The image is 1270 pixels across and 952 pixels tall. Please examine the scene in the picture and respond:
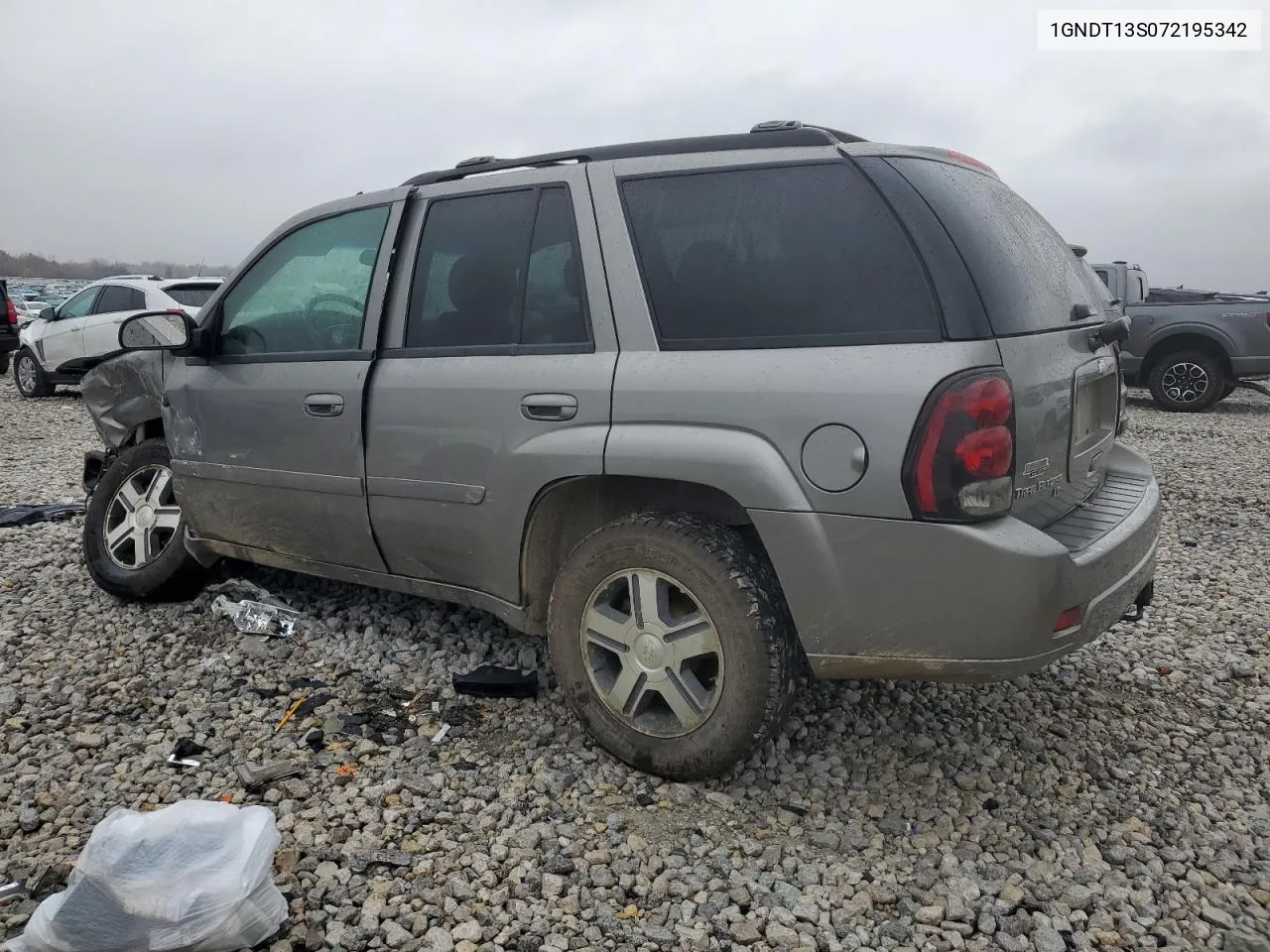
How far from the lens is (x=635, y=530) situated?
9.03 feet

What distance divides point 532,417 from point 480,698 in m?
1.16

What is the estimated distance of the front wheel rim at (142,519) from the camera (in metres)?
4.38

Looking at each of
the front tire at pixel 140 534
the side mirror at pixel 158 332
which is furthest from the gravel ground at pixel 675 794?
the side mirror at pixel 158 332

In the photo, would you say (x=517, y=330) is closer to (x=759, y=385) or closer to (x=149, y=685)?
(x=759, y=385)

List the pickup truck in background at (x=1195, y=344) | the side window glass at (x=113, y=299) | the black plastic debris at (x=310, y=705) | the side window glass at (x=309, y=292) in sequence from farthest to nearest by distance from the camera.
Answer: the side window glass at (x=113, y=299)
the pickup truck in background at (x=1195, y=344)
the side window glass at (x=309, y=292)
the black plastic debris at (x=310, y=705)

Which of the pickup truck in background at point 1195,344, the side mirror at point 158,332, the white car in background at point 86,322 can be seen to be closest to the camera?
the side mirror at point 158,332

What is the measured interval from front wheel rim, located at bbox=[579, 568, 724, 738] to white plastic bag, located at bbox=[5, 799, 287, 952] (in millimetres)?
1063

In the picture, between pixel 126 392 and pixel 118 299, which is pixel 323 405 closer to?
pixel 126 392

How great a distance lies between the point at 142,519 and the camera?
4.42 meters

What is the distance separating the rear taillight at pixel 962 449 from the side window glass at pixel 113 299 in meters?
12.9

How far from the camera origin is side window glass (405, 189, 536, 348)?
310cm

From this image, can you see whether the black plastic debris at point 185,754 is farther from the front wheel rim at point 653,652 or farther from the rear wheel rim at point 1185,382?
the rear wheel rim at point 1185,382

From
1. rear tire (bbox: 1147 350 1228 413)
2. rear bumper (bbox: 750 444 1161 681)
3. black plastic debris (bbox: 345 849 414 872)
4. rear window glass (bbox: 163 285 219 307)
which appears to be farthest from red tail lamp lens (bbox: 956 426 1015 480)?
rear window glass (bbox: 163 285 219 307)

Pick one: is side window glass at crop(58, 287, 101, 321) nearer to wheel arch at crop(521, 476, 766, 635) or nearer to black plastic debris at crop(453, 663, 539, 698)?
black plastic debris at crop(453, 663, 539, 698)
